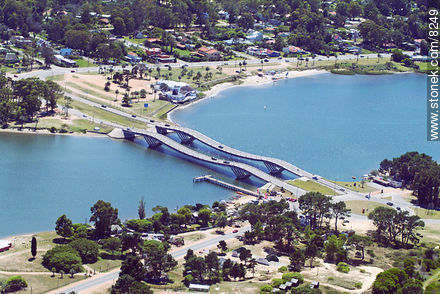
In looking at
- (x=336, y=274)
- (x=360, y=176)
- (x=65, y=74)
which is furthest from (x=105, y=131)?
(x=336, y=274)

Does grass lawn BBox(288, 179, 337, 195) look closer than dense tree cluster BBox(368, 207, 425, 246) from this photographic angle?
No

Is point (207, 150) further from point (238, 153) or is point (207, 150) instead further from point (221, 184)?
point (221, 184)

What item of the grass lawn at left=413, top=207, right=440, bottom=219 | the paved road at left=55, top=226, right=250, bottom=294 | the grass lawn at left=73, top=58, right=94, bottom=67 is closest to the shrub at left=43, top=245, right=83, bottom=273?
the paved road at left=55, top=226, right=250, bottom=294

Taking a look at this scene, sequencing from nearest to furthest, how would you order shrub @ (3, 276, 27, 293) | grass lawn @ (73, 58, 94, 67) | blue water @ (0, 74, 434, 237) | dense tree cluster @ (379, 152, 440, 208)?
1. shrub @ (3, 276, 27, 293)
2. blue water @ (0, 74, 434, 237)
3. dense tree cluster @ (379, 152, 440, 208)
4. grass lawn @ (73, 58, 94, 67)

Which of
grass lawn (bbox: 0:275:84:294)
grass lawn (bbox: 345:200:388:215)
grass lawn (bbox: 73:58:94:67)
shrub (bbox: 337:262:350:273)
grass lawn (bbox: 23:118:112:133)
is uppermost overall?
grass lawn (bbox: 73:58:94:67)

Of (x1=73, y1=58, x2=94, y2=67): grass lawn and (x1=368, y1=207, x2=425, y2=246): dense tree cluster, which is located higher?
(x1=73, y1=58, x2=94, y2=67): grass lawn

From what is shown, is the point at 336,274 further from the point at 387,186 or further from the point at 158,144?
the point at 158,144

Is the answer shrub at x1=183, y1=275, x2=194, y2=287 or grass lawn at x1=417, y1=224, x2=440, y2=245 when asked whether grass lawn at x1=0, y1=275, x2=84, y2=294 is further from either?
grass lawn at x1=417, y1=224, x2=440, y2=245

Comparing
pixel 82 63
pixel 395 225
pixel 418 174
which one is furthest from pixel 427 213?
pixel 82 63
